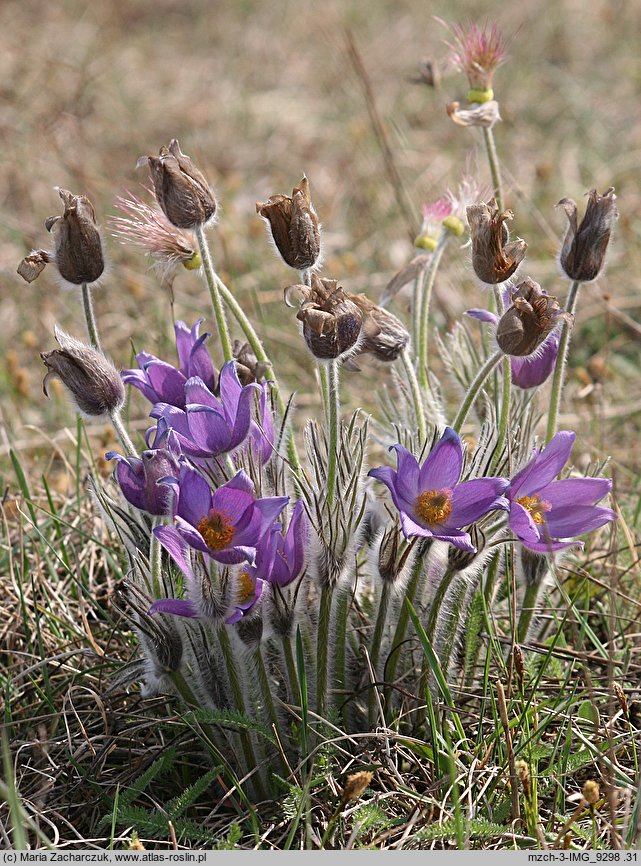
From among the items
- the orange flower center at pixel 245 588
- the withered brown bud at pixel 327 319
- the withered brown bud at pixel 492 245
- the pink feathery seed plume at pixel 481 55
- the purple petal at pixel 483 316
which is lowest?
the orange flower center at pixel 245 588

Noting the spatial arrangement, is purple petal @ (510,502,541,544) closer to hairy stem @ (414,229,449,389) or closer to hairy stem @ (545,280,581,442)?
hairy stem @ (545,280,581,442)

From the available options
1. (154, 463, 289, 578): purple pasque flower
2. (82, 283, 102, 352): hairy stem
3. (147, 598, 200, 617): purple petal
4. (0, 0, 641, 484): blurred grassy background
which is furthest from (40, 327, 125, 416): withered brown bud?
(0, 0, 641, 484): blurred grassy background

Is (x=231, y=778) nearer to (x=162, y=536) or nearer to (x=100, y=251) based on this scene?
(x=162, y=536)

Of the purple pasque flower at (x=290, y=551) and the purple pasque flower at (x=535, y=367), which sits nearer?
the purple pasque flower at (x=290, y=551)

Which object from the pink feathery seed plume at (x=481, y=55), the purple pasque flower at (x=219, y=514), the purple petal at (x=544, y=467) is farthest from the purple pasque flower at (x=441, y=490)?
the pink feathery seed plume at (x=481, y=55)

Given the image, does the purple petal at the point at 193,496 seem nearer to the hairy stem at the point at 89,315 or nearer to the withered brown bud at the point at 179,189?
the hairy stem at the point at 89,315

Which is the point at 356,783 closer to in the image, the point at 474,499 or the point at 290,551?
the point at 290,551

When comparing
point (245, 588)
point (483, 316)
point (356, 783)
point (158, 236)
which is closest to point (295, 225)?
point (158, 236)
